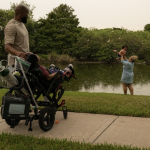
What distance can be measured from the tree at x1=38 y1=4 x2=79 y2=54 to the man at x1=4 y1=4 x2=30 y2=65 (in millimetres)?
39881

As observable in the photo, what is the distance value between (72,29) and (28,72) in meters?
43.7

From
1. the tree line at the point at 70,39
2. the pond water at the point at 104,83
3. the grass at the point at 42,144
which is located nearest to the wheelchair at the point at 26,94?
the grass at the point at 42,144

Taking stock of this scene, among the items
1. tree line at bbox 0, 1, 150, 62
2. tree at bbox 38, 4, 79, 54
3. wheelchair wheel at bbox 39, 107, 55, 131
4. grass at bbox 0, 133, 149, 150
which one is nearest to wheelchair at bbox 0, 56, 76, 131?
wheelchair wheel at bbox 39, 107, 55, 131

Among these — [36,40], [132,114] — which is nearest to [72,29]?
[36,40]

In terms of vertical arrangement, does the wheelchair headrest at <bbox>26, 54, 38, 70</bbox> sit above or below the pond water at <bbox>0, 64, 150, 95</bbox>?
above

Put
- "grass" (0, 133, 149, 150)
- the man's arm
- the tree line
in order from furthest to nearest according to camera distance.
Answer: the tree line, the man's arm, "grass" (0, 133, 149, 150)

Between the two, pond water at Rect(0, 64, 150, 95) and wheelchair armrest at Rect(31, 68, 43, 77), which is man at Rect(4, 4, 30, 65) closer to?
wheelchair armrest at Rect(31, 68, 43, 77)

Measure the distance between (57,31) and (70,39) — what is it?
359 centimetres

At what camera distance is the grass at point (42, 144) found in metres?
2.88

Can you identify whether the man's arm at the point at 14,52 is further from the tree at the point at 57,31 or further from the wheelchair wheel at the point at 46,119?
the tree at the point at 57,31

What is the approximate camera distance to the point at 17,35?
3.81m

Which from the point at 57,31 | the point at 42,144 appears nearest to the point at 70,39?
the point at 57,31

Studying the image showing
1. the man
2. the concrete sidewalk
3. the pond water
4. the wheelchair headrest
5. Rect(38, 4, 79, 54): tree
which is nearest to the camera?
the concrete sidewalk

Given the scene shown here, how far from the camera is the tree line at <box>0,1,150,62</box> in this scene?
39.2 m
